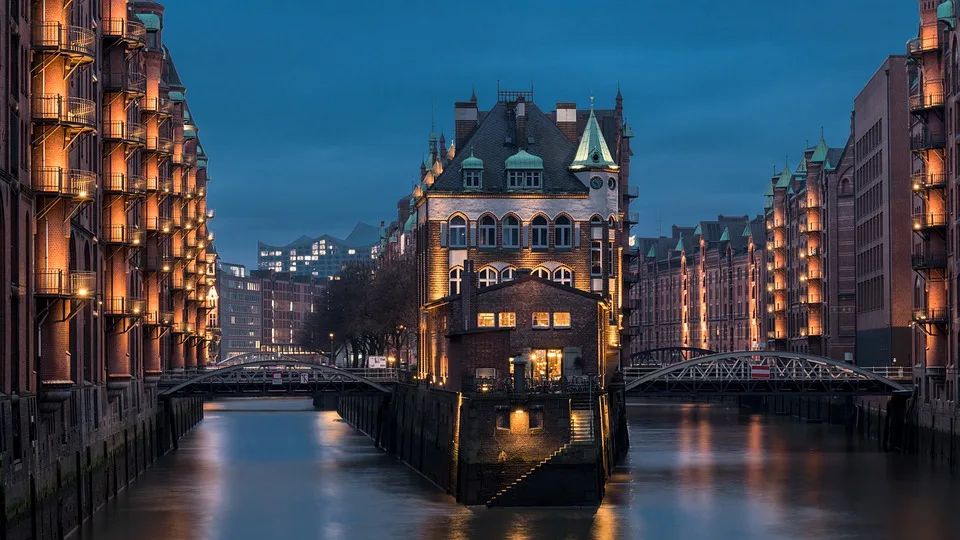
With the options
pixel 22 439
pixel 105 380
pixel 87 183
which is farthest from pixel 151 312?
pixel 22 439

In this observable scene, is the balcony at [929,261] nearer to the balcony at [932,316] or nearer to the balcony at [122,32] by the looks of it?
the balcony at [932,316]

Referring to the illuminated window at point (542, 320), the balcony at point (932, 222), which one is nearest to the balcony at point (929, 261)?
the balcony at point (932, 222)

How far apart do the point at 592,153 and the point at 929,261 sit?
22164mm

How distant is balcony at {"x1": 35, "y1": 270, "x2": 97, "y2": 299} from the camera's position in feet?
192

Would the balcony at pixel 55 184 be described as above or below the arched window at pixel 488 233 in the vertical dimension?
below

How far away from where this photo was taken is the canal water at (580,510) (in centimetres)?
7069

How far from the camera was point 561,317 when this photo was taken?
8869 cm

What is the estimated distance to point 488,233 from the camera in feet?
365

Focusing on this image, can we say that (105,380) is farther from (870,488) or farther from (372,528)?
(870,488)

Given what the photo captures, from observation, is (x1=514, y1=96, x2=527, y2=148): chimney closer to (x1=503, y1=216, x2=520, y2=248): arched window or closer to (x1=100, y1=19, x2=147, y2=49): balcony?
(x1=503, y1=216, x2=520, y2=248): arched window

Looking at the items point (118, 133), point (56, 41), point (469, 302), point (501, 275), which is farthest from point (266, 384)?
point (56, 41)

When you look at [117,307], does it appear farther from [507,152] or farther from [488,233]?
[507,152]

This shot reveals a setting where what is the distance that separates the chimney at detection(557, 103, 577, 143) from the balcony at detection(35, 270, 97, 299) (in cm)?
6324

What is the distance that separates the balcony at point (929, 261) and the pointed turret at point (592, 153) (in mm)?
19762
